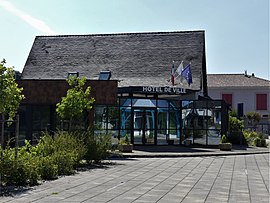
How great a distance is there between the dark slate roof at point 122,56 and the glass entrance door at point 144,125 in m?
3.07

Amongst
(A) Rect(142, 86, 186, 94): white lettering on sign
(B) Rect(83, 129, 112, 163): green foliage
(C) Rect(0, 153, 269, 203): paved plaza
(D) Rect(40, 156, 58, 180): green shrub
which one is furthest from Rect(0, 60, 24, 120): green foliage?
(A) Rect(142, 86, 186, 94): white lettering on sign

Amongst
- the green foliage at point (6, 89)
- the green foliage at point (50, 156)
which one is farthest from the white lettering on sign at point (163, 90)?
the green foliage at point (6, 89)

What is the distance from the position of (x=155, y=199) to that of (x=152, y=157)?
12.6 m

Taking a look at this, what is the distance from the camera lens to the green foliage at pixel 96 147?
17078 millimetres

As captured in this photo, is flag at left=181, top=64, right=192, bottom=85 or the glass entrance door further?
flag at left=181, top=64, right=192, bottom=85

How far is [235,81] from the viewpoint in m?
68.1

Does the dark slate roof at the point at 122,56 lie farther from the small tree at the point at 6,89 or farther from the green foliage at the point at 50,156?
the small tree at the point at 6,89

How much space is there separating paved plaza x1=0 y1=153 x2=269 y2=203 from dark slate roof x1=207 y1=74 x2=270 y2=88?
166 ft

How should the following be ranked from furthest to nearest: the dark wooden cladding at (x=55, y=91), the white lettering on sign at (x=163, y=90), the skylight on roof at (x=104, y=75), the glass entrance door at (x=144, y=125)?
the skylight on roof at (x=104, y=75) < the glass entrance door at (x=144, y=125) < the white lettering on sign at (x=163, y=90) < the dark wooden cladding at (x=55, y=91)

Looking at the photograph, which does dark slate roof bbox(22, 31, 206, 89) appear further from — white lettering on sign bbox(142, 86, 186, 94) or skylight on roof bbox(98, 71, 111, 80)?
white lettering on sign bbox(142, 86, 186, 94)

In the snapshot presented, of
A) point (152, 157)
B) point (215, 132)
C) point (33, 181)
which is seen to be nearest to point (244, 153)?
point (215, 132)

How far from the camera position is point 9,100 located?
12391 millimetres

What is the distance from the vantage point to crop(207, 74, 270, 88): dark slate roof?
215 ft

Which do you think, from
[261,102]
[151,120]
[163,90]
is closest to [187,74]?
[163,90]
